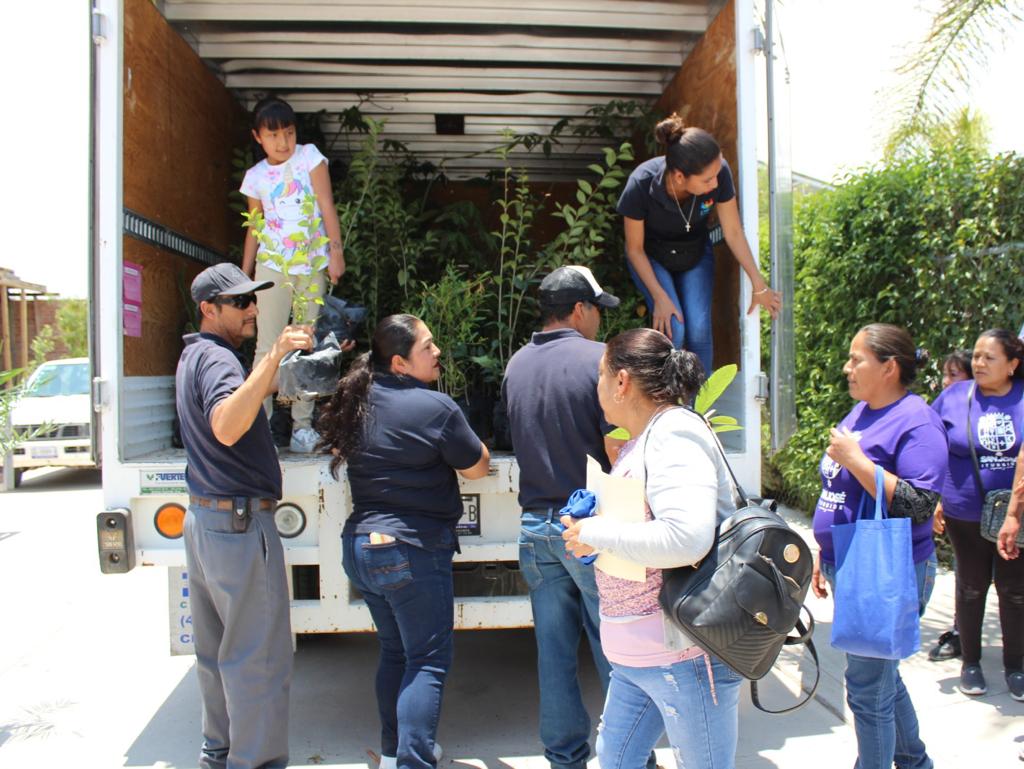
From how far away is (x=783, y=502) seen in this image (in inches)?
314

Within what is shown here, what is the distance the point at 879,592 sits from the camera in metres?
2.30

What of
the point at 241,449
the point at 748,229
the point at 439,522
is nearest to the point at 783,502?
the point at 748,229

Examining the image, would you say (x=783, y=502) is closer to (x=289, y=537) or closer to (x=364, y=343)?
(x=364, y=343)

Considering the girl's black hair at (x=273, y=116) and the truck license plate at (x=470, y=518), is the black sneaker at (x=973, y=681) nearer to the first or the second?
the truck license plate at (x=470, y=518)

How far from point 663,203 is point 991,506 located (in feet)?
6.49

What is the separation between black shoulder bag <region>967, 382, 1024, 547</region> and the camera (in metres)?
3.59

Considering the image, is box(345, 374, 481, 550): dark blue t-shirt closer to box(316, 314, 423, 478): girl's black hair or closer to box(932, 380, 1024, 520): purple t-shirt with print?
box(316, 314, 423, 478): girl's black hair

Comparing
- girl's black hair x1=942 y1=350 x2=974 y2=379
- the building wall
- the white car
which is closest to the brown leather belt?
girl's black hair x1=942 y1=350 x2=974 y2=379

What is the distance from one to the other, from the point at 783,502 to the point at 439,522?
233 inches

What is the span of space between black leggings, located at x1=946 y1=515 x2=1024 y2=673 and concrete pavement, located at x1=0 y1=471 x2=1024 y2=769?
8.6 inches

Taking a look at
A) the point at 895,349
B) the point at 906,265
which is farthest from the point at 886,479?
the point at 906,265

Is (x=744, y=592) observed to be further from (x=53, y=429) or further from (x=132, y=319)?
(x=53, y=429)

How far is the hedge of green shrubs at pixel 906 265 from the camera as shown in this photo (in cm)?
510

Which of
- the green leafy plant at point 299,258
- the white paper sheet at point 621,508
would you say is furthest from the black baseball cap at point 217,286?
the white paper sheet at point 621,508
